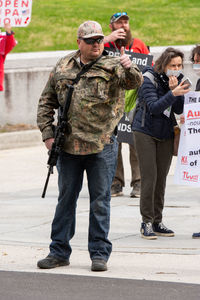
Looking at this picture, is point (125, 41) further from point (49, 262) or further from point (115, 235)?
point (49, 262)

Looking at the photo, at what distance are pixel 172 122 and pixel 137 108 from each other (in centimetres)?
36

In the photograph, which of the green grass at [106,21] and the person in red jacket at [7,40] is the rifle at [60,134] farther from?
the green grass at [106,21]

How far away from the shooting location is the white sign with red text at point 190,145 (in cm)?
789

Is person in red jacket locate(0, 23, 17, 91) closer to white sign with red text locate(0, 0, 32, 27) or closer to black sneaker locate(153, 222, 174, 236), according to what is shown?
white sign with red text locate(0, 0, 32, 27)

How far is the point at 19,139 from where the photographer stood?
50.7ft

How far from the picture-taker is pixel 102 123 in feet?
21.9

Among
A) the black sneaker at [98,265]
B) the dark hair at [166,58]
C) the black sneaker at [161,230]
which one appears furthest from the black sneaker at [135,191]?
the black sneaker at [98,265]

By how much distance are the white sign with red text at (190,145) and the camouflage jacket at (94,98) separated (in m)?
1.30

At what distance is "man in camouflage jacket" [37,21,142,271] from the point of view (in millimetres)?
6617

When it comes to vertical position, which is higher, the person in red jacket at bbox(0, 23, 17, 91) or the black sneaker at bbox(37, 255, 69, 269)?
the person in red jacket at bbox(0, 23, 17, 91)

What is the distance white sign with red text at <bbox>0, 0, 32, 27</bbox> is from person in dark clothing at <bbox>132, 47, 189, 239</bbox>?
3153 mm

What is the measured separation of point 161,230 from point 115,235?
17.5 inches

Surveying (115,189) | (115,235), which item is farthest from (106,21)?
(115,235)

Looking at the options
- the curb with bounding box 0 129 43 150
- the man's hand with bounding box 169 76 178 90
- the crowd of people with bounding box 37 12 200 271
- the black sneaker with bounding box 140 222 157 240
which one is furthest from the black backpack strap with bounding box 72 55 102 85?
the curb with bounding box 0 129 43 150
